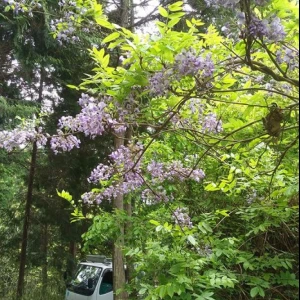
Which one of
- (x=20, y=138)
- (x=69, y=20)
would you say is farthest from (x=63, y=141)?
(x=69, y=20)

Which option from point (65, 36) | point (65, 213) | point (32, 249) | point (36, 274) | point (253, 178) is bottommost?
point (36, 274)

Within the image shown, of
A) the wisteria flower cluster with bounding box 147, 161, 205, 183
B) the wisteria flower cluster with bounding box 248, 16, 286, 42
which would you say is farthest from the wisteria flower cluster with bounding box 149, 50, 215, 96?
the wisteria flower cluster with bounding box 147, 161, 205, 183

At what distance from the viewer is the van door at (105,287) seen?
392 inches

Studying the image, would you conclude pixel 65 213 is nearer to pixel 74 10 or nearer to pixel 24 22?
pixel 24 22

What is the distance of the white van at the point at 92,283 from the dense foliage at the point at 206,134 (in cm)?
619

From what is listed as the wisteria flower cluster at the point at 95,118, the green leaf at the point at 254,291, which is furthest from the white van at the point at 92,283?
the wisteria flower cluster at the point at 95,118

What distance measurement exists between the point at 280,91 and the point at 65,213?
11.8m

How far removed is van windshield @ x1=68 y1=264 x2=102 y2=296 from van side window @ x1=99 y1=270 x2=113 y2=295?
16cm

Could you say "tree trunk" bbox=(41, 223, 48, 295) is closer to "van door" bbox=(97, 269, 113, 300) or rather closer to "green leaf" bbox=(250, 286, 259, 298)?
"van door" bbox=(97, 269, 113, 300)

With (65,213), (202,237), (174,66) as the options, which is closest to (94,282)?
(65,213)

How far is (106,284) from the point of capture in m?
10.1

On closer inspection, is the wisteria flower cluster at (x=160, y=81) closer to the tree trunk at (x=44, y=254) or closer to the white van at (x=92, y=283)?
the white van at (x=92, y=283)

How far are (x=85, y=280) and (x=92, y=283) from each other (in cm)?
36

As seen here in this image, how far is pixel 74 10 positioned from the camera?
127 inches
